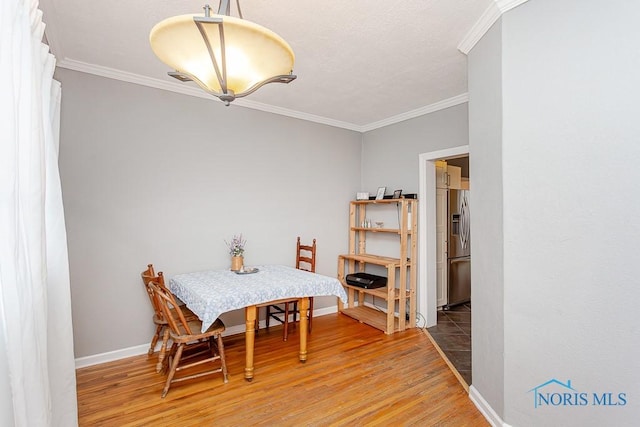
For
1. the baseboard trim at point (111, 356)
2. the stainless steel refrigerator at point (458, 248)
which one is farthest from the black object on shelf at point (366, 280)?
the baseboard trim at point (111, 356)

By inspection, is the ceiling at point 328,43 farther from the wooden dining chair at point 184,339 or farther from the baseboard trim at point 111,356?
the baseboard trim at point 111,356

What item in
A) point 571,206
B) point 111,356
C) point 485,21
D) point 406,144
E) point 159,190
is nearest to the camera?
point 571,206

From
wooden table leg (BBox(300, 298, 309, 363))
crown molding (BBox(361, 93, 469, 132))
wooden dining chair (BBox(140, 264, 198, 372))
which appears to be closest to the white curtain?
wooden dining chair (BBox(140, 264, 198, 372))

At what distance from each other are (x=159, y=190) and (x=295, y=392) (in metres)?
2.24

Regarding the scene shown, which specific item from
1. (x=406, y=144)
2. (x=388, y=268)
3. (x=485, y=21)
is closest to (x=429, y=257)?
(x=388, y=268)

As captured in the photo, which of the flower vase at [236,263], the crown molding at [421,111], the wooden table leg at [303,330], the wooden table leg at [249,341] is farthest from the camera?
the crown molding at [421,111]

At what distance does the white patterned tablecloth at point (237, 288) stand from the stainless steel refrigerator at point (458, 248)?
2.39m

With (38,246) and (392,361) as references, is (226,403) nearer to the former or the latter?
(392,361)

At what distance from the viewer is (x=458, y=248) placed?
4.84 meters

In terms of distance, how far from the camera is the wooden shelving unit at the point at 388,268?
3.78 metres

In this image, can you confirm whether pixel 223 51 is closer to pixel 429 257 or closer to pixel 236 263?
pixel 236 263

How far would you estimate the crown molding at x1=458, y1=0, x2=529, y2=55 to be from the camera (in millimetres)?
1895

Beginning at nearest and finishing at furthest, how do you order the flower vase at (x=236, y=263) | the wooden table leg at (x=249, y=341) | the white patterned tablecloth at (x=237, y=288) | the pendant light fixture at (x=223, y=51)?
1. the pendant light fixture at (x=223, y=51)
2. the white patterned tablecloth at (x=237, y=288)
3. the wooden table leg at (x=249, y=341)
4. the flower vase at (x=236, y=263)

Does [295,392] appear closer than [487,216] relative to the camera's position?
No
